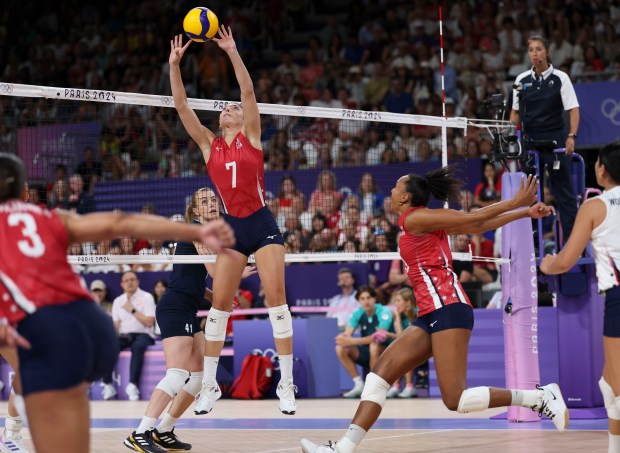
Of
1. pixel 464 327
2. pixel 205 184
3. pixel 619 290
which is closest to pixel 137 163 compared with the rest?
pixel 205 184

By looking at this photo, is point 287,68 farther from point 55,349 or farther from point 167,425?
point 55,349

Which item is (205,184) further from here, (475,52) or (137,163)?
(475,52)

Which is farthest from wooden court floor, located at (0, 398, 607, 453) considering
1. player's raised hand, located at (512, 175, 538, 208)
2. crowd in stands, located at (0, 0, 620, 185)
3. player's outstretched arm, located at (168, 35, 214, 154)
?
crowd in stands, located at (0, 0, 620, 185)

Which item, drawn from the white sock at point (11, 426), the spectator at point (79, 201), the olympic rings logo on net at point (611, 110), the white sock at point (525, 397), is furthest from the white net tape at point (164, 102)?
the spectator at point (79, 201)

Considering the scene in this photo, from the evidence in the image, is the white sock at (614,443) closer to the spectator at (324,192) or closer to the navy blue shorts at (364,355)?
the navy blue shorts at (364,355)

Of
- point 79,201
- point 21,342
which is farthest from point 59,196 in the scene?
point 21,342

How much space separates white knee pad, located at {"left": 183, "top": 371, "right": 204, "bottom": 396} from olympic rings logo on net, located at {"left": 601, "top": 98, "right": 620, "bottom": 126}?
282 inches

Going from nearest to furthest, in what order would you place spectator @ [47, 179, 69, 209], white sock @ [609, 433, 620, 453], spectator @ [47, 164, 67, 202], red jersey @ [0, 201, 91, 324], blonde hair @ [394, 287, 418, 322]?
1. red jersey @ [0, 201, 91, 324]
2. white sock @ [609, 433, 620, 453]
3. blonde hair @ [394, 287, 418, 322]
4. spectator @ [47, 179, 69, 209]
5. spectator @ [47, 164, 67, 202]

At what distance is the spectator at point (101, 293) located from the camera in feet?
53.8

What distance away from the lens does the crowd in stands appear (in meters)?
16.7

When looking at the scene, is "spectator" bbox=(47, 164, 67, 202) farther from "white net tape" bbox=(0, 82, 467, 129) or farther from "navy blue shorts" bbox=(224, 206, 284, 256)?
"navy blue shorts" bbox=(224, 206, 284, 256)

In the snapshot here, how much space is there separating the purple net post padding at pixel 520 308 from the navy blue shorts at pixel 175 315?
144 inches

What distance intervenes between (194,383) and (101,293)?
25.7 ft

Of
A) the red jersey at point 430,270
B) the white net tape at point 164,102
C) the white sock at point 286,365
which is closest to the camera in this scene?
the red jersey at point 430,270
